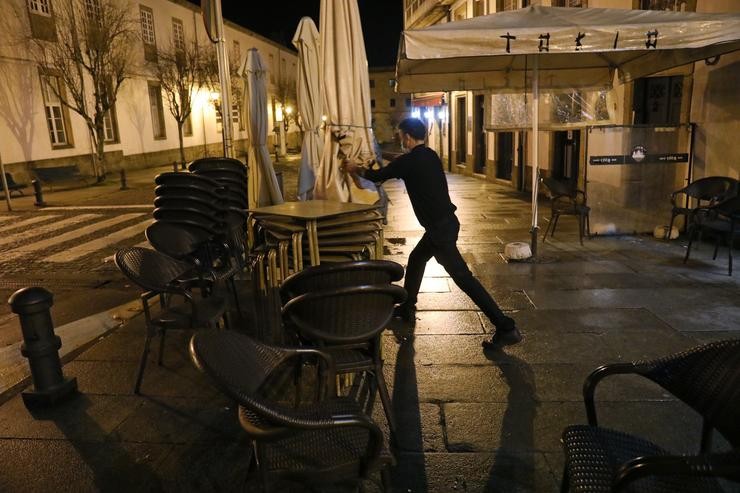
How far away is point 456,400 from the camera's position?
3.73 metres

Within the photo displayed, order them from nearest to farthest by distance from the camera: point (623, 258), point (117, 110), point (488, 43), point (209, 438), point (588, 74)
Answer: point (209, 438) → point (488, 43) → point (623, 258) → point (588, 74) → point (117, 110)

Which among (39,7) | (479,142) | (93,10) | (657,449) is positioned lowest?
(657,449)

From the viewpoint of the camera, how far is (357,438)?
236cm

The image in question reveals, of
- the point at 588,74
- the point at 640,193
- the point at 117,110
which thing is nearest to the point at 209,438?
the point at 640,193

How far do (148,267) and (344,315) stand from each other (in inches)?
71.9

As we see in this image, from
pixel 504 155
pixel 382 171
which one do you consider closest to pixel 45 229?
pixel 382 171

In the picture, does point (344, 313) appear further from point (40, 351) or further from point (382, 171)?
point (40, 351)

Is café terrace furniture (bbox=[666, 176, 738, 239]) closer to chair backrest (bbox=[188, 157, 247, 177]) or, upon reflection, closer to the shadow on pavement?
the shadow on pavement

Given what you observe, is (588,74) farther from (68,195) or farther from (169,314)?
(68,195)

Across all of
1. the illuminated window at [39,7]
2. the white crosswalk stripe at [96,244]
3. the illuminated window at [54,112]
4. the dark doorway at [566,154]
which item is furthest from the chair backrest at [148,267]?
the illuminated window at [39,7]

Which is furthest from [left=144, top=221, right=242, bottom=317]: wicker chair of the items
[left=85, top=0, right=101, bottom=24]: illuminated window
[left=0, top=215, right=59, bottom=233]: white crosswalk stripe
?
[left=85, top=0, right=101, bottom=24]: illuminated window

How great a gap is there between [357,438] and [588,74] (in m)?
8.71

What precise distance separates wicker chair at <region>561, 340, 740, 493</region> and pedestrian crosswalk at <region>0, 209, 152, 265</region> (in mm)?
7887

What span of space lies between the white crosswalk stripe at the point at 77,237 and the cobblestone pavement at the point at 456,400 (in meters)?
4.47
